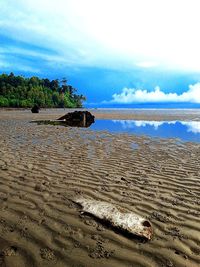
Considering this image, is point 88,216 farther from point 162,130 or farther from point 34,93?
point 34,93

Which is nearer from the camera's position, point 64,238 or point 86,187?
point 64,238

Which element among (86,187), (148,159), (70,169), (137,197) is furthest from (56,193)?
(148,159)

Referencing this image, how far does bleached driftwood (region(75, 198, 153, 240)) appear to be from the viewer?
17.2 feet

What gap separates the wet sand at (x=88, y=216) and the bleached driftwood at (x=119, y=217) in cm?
17

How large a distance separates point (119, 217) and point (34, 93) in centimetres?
15768

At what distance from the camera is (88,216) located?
599cm

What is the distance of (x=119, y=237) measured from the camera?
511 centimetres

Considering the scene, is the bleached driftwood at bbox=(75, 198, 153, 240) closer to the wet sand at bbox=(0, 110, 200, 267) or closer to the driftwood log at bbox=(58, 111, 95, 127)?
the wet sand at bbox=(0, 110, 200, 267)

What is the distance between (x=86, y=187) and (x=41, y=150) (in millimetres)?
6611

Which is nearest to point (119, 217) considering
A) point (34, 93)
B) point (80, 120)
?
point (80, 120)

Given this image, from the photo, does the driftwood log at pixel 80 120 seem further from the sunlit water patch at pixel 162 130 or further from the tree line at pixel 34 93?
the tree line at pixel 34 93

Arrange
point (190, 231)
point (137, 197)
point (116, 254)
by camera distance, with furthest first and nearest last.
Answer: point (137, 197) < point (190, 231) < point (116, 254)

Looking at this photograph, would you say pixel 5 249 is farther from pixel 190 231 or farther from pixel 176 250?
pixel 190 231

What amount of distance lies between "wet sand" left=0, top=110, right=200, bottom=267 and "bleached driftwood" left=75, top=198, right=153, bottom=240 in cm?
17
